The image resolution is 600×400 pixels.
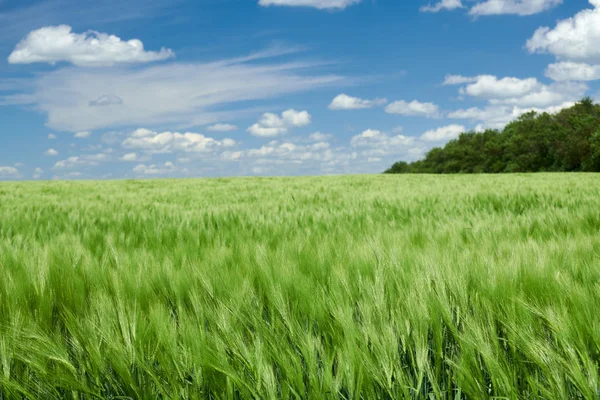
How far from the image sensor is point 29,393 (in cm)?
97

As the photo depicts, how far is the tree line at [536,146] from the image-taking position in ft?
168

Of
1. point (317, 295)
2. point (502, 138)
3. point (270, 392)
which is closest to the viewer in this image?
point (270, 392)

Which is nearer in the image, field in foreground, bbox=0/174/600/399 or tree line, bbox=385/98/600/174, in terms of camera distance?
field in foreground, bbox=0/174/600/399

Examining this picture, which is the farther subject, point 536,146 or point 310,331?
point 536,146

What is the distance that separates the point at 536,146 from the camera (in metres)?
58.4

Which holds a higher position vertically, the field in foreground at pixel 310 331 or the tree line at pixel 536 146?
the tree line at pixel 536 146

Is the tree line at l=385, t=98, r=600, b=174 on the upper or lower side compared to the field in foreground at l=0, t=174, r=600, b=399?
upper

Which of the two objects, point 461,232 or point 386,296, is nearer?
point 386,296

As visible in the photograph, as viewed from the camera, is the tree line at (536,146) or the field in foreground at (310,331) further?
the tree line at (536,146)

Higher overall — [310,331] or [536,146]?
[536,146]

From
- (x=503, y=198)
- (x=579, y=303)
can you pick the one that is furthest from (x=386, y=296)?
(x=503, y=198)

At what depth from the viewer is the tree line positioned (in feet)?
168

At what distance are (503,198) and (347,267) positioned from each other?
5038mm

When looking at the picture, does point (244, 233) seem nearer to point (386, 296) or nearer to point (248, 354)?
point (386, 296)
